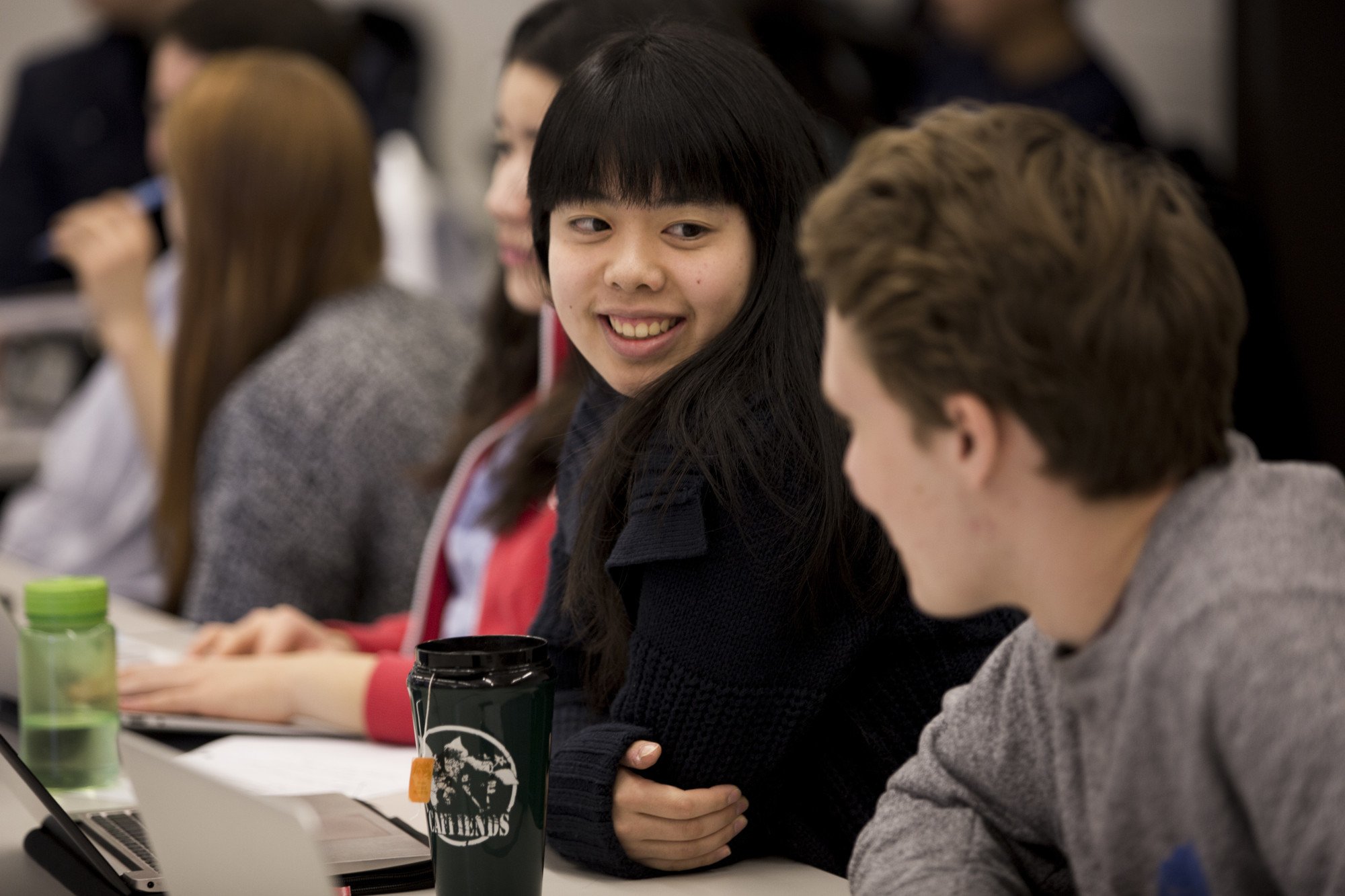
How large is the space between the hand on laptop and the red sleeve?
0.07 meters

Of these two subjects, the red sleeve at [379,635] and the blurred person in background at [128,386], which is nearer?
the red sleeve at [379,635]

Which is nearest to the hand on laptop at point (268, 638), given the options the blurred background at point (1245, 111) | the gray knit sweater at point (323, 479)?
the gray knit sweater at point (323, 479)

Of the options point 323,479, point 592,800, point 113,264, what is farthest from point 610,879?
point 113,264

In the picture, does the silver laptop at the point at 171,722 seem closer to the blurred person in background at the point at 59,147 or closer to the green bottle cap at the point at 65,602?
the green bottle cap at the point at 65,602

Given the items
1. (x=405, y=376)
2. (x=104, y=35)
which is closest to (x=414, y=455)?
(x=405, y=376)

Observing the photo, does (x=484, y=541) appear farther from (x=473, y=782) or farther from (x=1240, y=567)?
(x=1240, y=567)

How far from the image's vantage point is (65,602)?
125 cm

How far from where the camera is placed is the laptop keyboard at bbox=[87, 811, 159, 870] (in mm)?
1026

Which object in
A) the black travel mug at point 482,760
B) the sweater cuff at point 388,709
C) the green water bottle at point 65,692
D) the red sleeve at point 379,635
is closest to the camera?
the black travel mug at point 482,760

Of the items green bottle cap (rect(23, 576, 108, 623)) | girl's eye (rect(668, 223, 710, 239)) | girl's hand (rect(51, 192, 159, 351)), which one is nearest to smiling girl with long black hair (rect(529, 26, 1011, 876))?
girl's eye (rect(668, 223, 710, 239))

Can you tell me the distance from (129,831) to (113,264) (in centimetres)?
167

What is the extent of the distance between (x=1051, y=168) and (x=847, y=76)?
2800 mm

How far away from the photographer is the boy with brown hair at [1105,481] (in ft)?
2.30

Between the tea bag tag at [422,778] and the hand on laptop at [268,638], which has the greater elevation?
the tea bag tag at [422,778]
